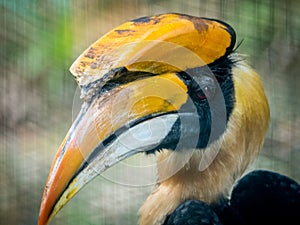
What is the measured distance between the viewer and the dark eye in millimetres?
1851

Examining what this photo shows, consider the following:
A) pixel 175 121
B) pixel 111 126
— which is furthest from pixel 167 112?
pixel 111 126

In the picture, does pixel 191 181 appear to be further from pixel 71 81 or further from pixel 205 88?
pixel 71 81

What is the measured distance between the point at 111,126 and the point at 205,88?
290 millimetres

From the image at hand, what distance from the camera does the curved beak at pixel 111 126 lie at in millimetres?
1756

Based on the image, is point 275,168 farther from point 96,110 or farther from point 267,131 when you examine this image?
point 96,110

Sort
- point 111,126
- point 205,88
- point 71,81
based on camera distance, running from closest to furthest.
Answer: point 111,126
point 205,88
point 71,81

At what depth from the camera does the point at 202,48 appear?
6.06 feet

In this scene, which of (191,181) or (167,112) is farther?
(191,181)

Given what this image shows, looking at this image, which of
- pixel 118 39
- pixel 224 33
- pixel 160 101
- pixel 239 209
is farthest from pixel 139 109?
pixel 239 209

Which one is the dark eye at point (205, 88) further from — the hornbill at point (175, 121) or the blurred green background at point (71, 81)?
the blurred green background at point (71, 81)

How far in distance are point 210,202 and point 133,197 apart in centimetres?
25

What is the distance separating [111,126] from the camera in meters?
1.75

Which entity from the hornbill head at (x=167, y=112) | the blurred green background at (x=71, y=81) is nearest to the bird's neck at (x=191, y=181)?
the hornbill head at (x=167, y=112)

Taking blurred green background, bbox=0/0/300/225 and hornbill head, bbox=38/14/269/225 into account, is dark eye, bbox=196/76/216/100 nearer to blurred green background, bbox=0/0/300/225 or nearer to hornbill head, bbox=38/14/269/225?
hornbill head, bbox=38/14/269/225
